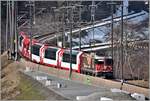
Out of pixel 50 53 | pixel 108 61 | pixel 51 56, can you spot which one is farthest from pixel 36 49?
pixel 108 61

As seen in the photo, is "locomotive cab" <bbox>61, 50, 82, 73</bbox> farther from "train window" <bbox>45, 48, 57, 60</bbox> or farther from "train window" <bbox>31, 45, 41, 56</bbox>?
"train window" <bbox>31, 45, 41, 56</bbox>

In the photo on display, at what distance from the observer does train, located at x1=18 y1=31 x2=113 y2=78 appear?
38.6 metres

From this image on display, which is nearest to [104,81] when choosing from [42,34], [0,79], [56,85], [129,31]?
[56,85]

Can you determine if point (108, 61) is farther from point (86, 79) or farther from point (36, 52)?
point (36, 52)

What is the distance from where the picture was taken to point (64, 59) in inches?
1766

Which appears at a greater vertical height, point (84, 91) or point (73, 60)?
point (73, 60)

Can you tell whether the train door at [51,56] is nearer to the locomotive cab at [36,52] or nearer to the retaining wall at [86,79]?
the retaining wall at [86,79]

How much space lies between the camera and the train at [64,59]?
3856cm

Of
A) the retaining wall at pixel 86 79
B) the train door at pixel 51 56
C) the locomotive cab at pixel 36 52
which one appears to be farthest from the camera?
the locomotive cab at pixel 36 52

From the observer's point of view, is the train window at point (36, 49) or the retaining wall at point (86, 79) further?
the train window at point (36, 49)

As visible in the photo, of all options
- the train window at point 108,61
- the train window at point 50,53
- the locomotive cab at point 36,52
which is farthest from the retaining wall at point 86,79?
the train window at point 108,61

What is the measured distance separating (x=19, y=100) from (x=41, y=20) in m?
38.8

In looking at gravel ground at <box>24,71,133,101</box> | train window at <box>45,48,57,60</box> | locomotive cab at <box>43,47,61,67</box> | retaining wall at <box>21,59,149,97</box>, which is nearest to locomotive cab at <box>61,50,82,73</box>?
retaining wall at <box>21,59,149,97</box>

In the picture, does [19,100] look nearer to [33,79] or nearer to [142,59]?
[33,79]
